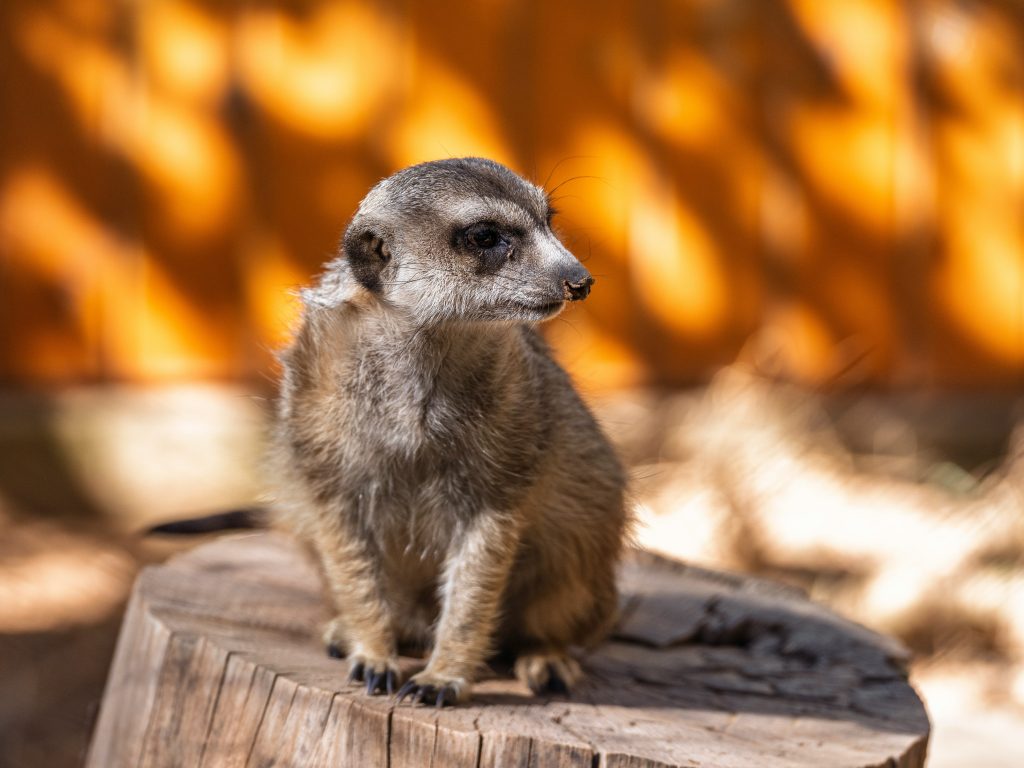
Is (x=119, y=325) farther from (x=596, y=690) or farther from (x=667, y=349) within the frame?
(x=596, y=690)

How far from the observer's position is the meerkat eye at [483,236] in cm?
249

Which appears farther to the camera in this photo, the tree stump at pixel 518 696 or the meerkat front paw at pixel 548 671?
the meerkat front paw at pixel 548 671

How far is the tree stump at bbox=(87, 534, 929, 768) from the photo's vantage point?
2363 mm

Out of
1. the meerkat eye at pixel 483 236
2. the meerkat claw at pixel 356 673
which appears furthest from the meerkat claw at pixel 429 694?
the meerkat eye at pixel 483 236

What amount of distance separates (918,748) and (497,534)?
0.93 metres

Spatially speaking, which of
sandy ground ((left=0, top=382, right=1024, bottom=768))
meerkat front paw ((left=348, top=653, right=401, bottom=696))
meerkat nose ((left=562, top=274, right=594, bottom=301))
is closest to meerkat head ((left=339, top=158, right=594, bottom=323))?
meerkat nose ((left=562, top=274, right=594, bottom=301))

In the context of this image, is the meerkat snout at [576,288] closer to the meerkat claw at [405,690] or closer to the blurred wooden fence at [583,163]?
the meerkat claw at [405,690]

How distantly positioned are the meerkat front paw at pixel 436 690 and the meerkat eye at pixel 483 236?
84 centimetres

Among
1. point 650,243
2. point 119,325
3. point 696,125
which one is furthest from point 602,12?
point 119,325

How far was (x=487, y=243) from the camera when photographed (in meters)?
2.50

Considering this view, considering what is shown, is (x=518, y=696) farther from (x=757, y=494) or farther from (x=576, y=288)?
(x=757, y=494)

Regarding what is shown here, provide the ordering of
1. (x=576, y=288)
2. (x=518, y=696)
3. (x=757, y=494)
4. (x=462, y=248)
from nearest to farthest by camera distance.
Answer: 1. (x=576, y=288)
2. (x=462, y=248)
3. (x=518, y=696)
4. (x=757, y=494)

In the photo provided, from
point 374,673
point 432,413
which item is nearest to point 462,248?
point 432,413

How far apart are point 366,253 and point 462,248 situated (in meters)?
0.20
